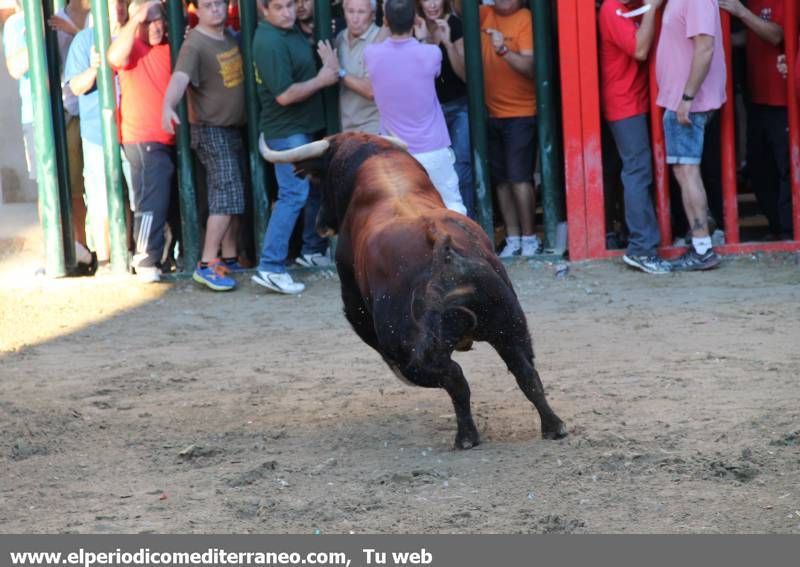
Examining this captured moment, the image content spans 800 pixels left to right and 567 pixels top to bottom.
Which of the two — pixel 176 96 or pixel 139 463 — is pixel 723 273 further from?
pixel 139 463

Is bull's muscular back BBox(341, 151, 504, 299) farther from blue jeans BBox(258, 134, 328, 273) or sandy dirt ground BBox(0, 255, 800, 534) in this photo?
blue jeans BBox(258, 134, 328, 273)

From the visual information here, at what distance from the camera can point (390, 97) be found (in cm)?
1002

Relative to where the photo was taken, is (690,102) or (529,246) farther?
(529,246)

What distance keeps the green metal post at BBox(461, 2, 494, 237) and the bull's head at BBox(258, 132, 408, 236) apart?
3.69m

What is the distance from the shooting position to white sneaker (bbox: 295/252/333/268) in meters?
11.0

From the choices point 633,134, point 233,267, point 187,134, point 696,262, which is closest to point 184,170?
point 187,134

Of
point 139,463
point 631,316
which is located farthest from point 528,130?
point 139,463

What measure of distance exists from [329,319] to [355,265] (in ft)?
9.84

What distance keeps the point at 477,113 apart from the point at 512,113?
26 centimetres

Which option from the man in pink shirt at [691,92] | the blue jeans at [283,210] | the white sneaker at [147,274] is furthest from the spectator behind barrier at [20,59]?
the man in pink shirt at [691,92]

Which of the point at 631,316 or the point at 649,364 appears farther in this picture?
the point at 631,316

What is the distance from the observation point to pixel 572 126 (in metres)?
10.6

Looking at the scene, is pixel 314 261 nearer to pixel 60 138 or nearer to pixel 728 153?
pixel 60 138

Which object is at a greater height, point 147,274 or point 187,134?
point 187,134
